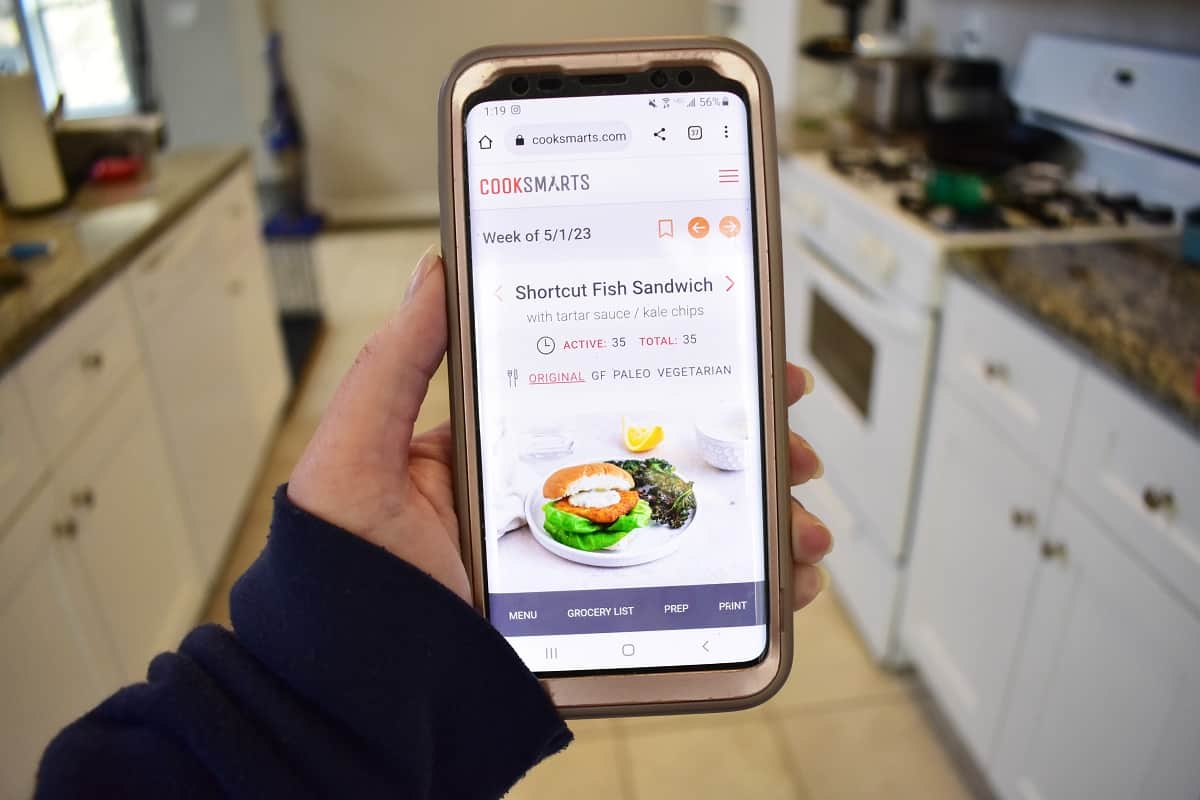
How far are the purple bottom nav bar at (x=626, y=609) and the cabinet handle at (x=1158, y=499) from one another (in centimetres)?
50

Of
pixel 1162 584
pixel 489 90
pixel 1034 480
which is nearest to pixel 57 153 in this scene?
pixel 489 90

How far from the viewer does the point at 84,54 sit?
314 cm

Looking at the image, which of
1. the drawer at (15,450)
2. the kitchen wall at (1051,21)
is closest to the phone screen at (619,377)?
the drawer at (15,450)

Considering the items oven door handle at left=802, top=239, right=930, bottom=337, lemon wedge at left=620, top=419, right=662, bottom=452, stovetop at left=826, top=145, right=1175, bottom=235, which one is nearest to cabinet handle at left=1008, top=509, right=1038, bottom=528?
oven door handle at left=802, top=239, right=930, bottom=337

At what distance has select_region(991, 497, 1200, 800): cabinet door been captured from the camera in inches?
32.1

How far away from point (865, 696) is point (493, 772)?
3.63 ft

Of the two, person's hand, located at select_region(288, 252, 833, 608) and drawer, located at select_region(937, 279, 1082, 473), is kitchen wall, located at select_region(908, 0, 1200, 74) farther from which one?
person's hand, located at select_region(288, 252, 833, 608)

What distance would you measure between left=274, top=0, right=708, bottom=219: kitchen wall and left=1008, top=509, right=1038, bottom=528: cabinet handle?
3287 millimetres

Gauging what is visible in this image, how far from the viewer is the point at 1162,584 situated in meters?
0.82

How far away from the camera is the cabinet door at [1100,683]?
0.82 m

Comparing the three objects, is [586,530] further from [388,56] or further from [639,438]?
[388,56]

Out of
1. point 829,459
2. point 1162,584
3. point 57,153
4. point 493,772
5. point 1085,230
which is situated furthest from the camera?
point 829,459

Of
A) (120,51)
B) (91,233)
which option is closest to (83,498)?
(91,233)

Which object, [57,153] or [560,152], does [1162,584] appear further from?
[57,153]
